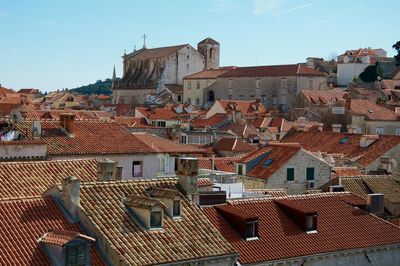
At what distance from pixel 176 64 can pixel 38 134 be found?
348 feet

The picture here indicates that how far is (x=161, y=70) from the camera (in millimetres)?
135625

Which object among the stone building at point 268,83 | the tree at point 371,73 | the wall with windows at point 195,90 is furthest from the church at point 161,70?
the tree at point 371,73

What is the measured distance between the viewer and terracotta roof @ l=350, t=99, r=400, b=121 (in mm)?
78250

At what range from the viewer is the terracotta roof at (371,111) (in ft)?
257

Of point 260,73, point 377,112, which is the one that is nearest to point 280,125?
point 377,112

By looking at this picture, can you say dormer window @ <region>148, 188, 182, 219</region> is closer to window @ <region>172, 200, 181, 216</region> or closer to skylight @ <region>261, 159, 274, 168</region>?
window @ <region>172, 200, 181, 216</region>

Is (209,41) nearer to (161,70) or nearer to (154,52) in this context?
(154,52)

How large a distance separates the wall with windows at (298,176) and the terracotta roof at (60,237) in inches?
883

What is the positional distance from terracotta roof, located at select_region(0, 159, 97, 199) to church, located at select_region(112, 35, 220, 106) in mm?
103488

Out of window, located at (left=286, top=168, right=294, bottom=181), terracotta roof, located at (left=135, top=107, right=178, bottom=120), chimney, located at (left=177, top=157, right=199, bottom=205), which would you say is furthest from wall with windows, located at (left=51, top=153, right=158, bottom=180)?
terracotta roof, located at (left=135, top=107, right=178, bottom=120)

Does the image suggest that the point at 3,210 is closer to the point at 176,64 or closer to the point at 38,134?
the point at 38,134

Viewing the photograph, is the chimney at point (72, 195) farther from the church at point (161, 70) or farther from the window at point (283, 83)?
the church at point (161, 70)

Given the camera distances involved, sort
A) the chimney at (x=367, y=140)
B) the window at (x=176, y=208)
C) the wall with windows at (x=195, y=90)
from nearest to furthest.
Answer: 1. the window at (x=176, y=208)
2. the chimney at (x=367, y=140)
3. the wall with windows at (x=195, y=90)

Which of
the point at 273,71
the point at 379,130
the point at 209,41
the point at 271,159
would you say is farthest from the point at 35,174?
the point at 209,41
